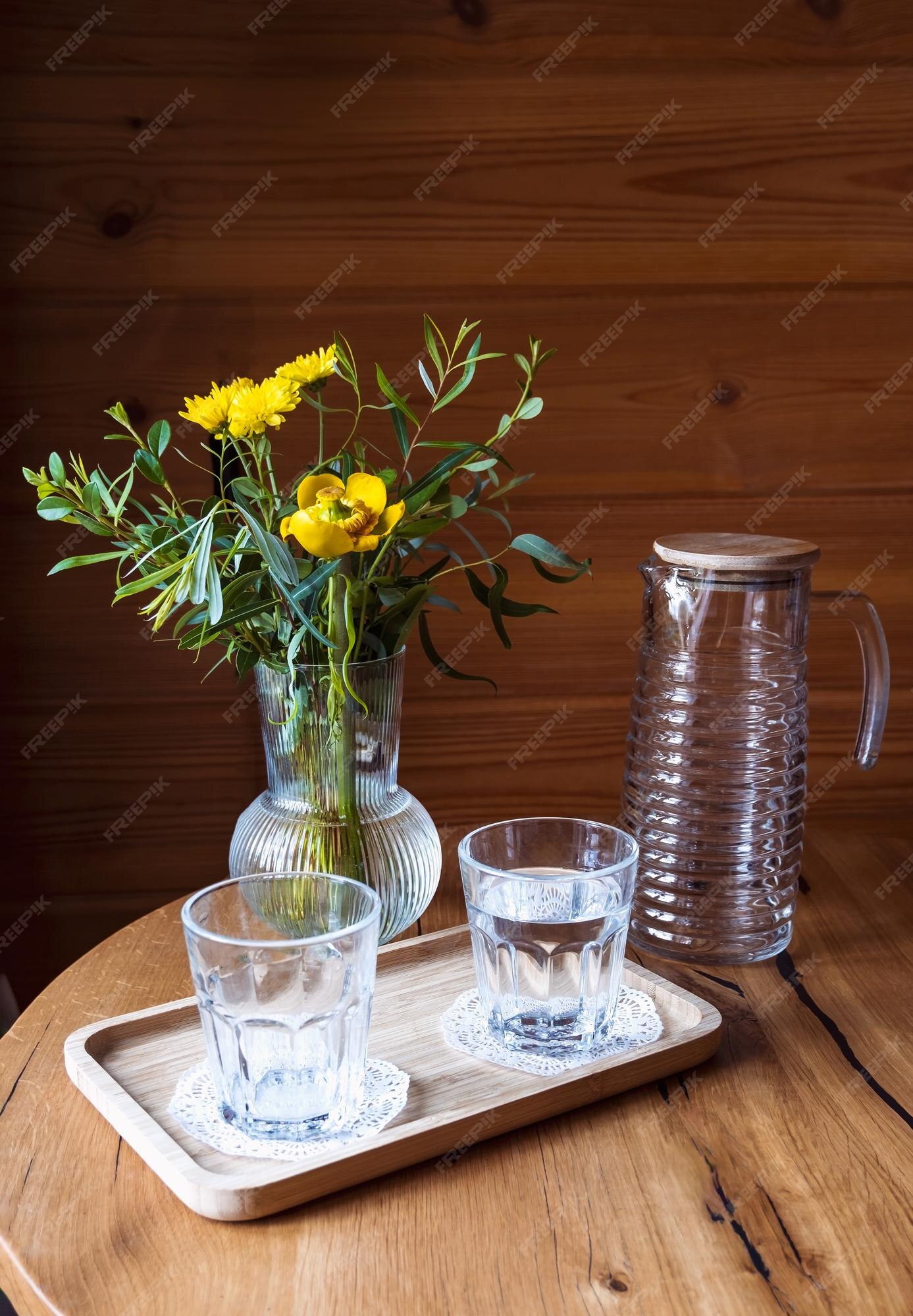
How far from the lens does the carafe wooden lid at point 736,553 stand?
36.4 inches

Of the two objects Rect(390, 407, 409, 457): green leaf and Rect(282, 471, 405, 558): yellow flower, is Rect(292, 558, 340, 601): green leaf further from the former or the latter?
Rect(390, 407, 409, 457): green leaf

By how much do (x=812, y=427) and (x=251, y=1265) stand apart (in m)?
1.19

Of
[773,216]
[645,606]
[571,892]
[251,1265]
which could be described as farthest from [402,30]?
[251,1265]

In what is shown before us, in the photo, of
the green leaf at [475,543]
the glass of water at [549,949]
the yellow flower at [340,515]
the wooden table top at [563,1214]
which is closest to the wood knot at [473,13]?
the green leaf at [475,543]

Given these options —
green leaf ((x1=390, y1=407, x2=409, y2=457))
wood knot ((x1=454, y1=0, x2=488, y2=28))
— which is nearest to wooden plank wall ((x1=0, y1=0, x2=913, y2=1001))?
wood knot ((x1=454, y1=0, x2=488, y2=28))

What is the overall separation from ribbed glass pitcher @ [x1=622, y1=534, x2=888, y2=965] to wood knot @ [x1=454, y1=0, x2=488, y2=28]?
73cm

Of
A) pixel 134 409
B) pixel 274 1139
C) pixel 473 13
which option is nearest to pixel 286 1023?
pixel 274 1139

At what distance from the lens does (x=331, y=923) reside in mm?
772

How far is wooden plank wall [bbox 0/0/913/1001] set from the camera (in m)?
1.37

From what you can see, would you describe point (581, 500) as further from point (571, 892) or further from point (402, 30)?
point (571, 892)

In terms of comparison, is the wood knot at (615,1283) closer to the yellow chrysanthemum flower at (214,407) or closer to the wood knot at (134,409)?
the yellow chrysanthemum flower at (214,407)

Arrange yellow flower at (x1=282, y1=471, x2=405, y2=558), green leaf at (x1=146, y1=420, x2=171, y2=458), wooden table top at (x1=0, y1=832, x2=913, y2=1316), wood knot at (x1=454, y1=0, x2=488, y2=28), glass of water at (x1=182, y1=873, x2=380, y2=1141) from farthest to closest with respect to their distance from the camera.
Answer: wood knot at (x1=454, y1=0, x2=488, y2=28) → green leaf at (x1=146, y1=420, x2=171, y2=458) → yellow flower at (x1=282, y1=471, x2=405, y2=558) → glass of water at (x1=182, y1=873, x2=380, y2=1141) → wooden table top at (x1=0, y1=832, x2=913, y2=1316)

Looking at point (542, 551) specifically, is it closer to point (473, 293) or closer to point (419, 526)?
point (419, 526)

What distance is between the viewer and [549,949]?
0.80 m
